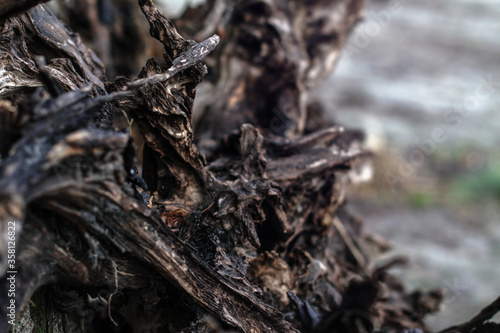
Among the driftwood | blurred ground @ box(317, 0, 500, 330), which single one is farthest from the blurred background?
the driftwood

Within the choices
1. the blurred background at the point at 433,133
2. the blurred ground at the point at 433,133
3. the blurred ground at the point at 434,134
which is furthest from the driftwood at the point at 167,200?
the blurred ground at the point at 434,134

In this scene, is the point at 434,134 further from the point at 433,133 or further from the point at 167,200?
the point at 167,200

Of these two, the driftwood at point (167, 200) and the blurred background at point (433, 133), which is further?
the blurred background at point (433, 133)

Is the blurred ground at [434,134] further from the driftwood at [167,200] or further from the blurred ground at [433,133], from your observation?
the driftwood at [167,200]

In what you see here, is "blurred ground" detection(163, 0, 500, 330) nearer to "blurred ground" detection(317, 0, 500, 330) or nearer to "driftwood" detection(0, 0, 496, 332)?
"blurred ground" detection(317, 0, 500, 330)

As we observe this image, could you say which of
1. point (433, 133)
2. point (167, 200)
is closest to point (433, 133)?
point (433, 133)
